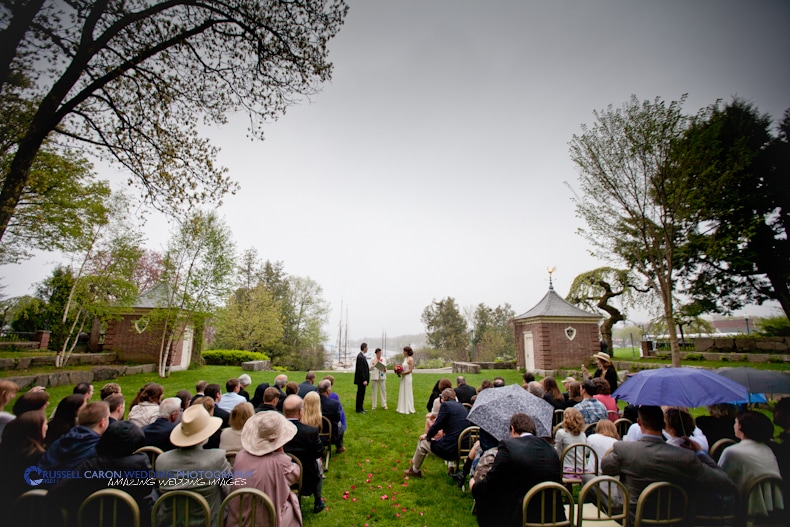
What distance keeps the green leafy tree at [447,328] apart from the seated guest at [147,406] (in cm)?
4457

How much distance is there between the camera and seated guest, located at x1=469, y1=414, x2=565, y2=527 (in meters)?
3.00

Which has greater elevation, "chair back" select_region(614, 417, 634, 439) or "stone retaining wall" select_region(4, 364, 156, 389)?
"chair back" select_region(614, 417, 634, 439)

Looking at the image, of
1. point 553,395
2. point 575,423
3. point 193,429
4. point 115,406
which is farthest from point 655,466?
point 115,406

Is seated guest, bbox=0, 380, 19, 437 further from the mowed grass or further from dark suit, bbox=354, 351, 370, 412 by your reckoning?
dark suit, bbox=354, 351, 370, 412

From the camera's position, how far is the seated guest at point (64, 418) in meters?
3.91

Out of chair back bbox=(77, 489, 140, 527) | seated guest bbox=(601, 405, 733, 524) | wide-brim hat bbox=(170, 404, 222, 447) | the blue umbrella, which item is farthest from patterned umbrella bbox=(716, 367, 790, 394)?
chair back bbox=(77, 489, 140, 527)

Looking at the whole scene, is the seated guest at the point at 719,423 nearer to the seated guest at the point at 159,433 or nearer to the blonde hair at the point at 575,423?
the blonde hair at the point at 575,423

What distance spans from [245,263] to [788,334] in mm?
46477

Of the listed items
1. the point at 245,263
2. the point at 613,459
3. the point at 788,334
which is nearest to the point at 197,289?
the point at 613,459

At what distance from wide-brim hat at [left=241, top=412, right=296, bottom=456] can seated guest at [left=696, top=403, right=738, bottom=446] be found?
18.4 ft

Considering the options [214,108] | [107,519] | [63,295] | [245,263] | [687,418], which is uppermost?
[245,263]

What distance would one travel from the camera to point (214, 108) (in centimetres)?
714

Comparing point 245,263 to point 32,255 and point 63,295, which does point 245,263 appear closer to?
point 63,295

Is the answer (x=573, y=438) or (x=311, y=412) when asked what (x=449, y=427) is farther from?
(x=311, y=412)
